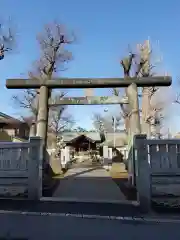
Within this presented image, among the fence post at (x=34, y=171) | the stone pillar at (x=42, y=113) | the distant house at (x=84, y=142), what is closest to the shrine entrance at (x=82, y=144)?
the distant house at (x=84, y=142)

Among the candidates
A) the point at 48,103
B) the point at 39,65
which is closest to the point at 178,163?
the point at 48,103

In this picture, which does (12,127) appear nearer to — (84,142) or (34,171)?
(84,142)

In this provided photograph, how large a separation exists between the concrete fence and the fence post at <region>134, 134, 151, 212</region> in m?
3.05

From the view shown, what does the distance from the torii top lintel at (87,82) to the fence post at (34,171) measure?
3783 millimetres

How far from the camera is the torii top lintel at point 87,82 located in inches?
468

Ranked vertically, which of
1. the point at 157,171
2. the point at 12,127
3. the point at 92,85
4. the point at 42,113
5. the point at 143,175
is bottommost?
the point at 143,175

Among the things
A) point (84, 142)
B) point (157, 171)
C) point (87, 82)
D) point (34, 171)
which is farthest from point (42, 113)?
point (84, 142)

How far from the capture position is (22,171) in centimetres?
895

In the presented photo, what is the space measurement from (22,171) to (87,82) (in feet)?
Result: 15.8

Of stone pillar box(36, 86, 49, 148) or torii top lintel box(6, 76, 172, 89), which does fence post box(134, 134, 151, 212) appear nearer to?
torii top lintel box(6, 76, 172, 89)

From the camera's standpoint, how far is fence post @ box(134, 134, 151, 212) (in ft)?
27.0

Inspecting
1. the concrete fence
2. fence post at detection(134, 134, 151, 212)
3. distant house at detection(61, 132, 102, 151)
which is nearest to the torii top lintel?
the concrete fence

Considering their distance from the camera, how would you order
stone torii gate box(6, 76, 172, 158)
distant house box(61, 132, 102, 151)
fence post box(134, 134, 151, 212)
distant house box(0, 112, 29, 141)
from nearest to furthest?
fence post box(134, 134, 151, 212), stone torii gate box(6, 76, 172, 158), distant house box(0, 112, 29, 141), distant house box(61, 132, 102, 151)

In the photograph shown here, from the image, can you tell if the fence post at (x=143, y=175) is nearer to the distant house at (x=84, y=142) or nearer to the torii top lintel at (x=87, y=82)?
the torii top lintel at (x=87, y=82)
